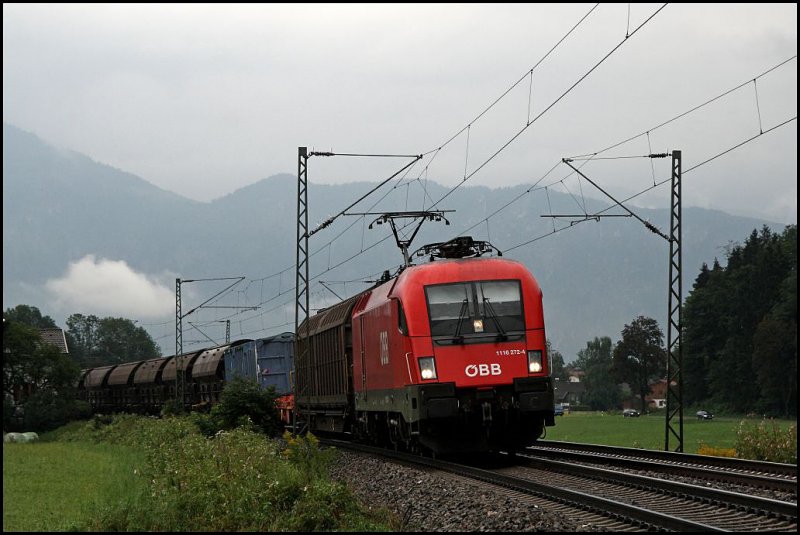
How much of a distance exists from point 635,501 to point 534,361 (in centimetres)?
596

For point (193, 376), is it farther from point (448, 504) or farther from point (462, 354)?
point (448, 504)

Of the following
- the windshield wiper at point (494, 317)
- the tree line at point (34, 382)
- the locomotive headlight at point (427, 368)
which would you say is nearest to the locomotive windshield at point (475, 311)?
the windshield wiper at point (494, 317)

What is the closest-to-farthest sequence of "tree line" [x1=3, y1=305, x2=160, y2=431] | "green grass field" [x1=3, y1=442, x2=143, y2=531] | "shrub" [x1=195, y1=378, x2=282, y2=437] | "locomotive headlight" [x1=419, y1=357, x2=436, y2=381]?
"green grass field" [x1=3, y1=442, x2=143, y2=531] < "locomotive headlight" [x1=419, y1=357, x2=436, y2=381] < "shrub" [x1=195, y1=378, x2=282, y2=437] < "tree line" [x1=3, y1=305, x2=160, y2=431]

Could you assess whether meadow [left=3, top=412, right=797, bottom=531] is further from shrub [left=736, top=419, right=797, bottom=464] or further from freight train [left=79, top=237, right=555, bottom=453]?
freight train [left=79, top=237, right=555, bottom=453]

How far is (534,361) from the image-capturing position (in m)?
20.4

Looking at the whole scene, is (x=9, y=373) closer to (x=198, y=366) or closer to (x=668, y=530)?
(x=198, y=366)

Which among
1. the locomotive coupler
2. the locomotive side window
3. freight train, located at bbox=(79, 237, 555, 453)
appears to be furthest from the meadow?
the locomotive coupler

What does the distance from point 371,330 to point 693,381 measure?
8406 cm

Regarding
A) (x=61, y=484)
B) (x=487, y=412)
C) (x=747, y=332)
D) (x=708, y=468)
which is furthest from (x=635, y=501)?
(x=747, y=332)

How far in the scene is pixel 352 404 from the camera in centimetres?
2841

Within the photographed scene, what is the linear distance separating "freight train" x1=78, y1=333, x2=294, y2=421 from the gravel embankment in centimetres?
1840

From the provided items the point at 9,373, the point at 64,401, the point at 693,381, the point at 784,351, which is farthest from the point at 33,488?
the point at 693,381

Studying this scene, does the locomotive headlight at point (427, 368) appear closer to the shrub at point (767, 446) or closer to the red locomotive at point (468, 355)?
the red locomotive at point (468, 355)

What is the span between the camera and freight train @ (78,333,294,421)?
142ft
